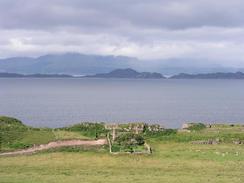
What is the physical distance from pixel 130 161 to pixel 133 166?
2.89 m

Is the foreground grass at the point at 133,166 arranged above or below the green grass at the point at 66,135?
below

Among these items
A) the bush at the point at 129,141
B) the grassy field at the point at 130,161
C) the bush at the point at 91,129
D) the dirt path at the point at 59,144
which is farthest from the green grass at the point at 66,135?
the bush at the point at 129,141

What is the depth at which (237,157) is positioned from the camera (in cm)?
5622

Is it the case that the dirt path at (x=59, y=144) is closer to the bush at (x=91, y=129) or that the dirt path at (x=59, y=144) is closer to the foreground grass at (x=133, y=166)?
the foreground grass at (x=133, y=166)

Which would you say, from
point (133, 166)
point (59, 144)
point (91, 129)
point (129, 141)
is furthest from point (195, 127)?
point (133, 166)

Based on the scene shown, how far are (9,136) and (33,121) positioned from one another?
226 ft

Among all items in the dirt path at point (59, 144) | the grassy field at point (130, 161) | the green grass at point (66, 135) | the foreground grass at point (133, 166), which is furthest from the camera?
the green grass at point (66, 135)

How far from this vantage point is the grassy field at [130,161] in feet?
145

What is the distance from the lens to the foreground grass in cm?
4397

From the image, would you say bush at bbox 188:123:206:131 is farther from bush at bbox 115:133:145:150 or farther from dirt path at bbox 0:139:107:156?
dirt path at bbox 0:139:107:156

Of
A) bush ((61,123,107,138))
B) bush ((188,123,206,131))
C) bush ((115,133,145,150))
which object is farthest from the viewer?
bush ((188,123,206,131))

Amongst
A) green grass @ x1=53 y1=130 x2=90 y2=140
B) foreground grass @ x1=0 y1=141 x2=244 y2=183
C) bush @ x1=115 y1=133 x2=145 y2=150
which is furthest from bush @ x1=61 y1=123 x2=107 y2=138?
foreground grass @ x1=0 y1=141 x2=244 y2=183

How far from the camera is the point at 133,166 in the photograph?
5112 cm

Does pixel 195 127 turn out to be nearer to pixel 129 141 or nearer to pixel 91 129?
pixel 91 129
